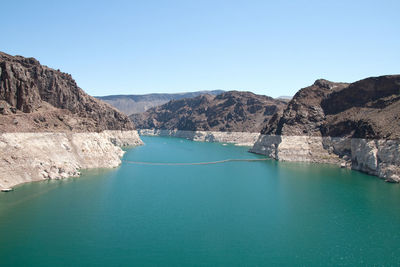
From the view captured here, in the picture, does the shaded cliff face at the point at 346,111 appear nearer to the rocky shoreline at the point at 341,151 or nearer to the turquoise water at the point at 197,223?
the rocky shoreline at the point at 341,151

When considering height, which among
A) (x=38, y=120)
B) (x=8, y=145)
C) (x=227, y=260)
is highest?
(x=38, y=120)

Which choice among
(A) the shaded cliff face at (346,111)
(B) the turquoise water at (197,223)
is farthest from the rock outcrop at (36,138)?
(A) the shaded cliff face at (346,111)

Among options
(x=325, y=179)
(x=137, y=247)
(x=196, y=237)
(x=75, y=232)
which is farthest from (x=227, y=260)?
(x=325, y=179)

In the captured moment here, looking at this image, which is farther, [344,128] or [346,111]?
[346,111]

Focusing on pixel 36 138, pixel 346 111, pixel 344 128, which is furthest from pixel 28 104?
pixel 346 111

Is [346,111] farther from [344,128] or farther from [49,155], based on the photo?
[49,155]

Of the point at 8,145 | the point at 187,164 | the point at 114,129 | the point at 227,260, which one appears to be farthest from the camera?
the point at 114,129

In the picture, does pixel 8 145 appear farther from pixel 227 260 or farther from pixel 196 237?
pixel 227 260
